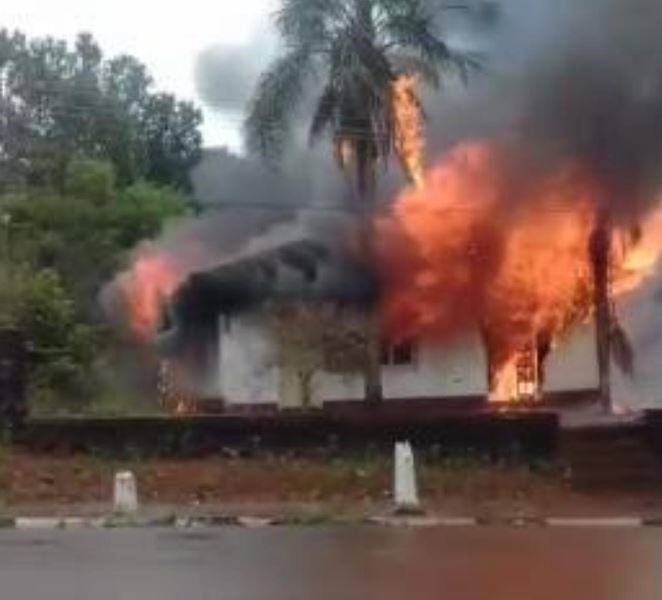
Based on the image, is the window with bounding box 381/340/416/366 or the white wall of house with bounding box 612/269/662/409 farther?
the window with bounding box 381/340/416/366

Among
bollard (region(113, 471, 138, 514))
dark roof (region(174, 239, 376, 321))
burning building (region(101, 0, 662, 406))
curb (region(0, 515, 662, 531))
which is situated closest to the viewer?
curb (region(0, 515, 662, 531))

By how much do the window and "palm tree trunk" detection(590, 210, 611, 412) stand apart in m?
4.42

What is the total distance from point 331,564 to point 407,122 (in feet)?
57.8

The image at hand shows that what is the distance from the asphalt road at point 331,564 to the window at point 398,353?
16.6 meters

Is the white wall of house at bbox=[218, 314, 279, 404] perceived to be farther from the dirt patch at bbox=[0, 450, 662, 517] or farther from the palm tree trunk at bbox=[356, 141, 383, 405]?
the dirt patch at bbox=[0, 450, 662, 517]

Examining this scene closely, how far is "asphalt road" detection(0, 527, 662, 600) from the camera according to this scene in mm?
11188

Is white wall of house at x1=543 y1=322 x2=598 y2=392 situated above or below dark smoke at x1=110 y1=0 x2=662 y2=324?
below

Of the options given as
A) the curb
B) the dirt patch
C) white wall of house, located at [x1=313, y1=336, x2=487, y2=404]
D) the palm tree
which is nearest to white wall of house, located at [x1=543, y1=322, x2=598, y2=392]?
white wall of house, located at [x1=313, y1=336, x2=487, y2=404]

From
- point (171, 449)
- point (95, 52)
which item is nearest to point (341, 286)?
point (171, 449)

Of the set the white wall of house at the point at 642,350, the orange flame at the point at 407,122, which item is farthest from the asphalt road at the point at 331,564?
the white wall of house at the point at 642,350

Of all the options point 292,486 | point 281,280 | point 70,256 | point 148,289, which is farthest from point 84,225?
A: point 292,486

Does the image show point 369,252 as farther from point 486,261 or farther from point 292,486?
point 292,486

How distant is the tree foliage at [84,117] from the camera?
57844 mm

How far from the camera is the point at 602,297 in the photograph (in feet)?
101
